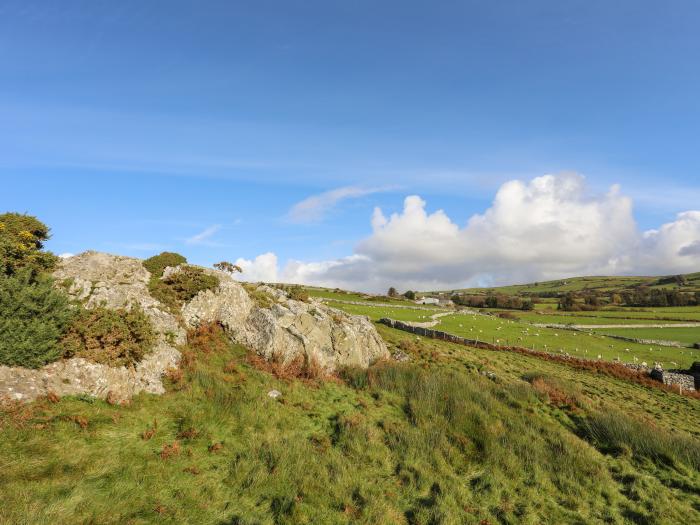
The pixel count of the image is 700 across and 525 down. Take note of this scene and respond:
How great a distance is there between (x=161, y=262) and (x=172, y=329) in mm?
6361

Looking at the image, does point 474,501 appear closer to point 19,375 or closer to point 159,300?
point 19,375

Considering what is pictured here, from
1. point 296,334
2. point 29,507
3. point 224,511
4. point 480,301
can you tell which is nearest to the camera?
point 29,507

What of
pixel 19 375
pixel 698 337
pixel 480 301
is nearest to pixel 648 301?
pixel 480 301

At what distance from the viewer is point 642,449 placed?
16.1 meters

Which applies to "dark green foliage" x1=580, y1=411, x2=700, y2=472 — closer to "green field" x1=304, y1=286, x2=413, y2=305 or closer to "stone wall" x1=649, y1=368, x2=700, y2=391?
"stone wall" x1=649, y1=368, x2=700, y2=391

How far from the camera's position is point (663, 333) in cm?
7850

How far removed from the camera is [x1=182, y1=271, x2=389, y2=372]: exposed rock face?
20.4 meters

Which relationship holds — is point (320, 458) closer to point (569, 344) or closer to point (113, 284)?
point (113, 284)

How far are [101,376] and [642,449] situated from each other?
22.6 metres

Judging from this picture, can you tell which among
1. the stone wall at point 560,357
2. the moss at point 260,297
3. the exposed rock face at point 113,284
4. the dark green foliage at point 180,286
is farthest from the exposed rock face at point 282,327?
the stone wall at point 560,357

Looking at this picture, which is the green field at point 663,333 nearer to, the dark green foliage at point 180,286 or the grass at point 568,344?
the grass at point 568,344

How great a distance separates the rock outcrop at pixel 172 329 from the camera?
12728 mm

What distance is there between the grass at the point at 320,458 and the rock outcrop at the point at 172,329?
903 millimetres

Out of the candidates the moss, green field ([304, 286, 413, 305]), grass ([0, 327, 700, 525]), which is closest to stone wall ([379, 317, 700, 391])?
grass ([0, 327, 700, 525])
